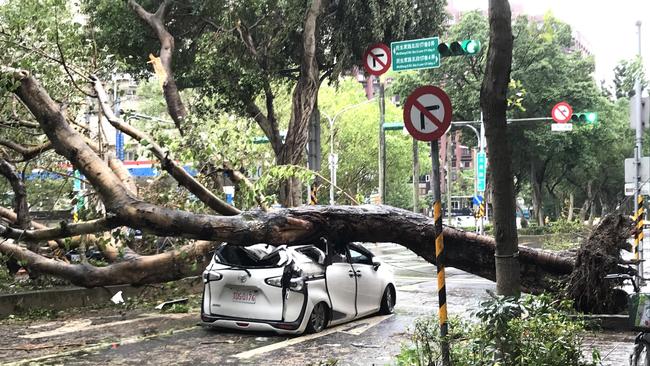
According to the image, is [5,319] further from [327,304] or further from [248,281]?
[327,304]

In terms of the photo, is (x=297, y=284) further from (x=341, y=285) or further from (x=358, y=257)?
(x=358, y=257)

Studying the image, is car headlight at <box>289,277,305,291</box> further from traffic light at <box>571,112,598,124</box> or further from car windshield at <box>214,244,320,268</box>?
traffic light at <box>571,112,598,124</box>

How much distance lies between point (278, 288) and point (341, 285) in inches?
50.2

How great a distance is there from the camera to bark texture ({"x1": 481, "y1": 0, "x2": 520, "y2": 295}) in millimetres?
5496

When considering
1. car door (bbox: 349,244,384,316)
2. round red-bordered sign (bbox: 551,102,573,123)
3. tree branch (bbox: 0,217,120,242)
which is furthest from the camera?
round red-bordered sign (bbox: 551,102,573,123)

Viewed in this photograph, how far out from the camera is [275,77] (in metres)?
17.4

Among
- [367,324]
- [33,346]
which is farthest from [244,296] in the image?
[33,346]

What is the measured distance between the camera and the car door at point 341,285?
9.05 metres

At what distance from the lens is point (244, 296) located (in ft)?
27.9

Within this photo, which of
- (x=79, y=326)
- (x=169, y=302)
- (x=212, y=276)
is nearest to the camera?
(x=212, y=276)

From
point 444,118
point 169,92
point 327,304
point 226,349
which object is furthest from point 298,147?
point 444,118

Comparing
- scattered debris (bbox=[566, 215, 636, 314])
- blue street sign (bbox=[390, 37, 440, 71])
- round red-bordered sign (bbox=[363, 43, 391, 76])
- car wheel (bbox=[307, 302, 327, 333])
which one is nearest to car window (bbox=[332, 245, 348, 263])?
car wheel (bbox=[307, 302, 327, 333])

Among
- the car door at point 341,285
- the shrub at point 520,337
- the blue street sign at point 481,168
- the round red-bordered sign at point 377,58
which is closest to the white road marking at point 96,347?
the car door at point 341,285

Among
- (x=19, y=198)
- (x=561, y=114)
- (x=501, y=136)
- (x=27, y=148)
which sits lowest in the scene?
(x=19, y=198)
